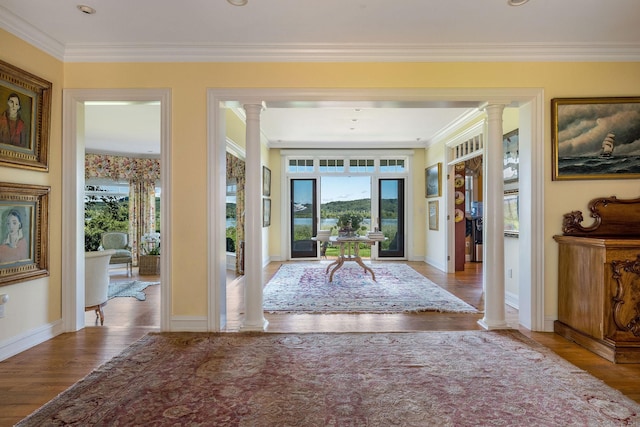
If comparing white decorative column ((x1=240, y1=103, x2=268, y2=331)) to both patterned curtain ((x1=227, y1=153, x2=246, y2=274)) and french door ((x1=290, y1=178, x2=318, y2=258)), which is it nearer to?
patterned curtain ((x1=227, y1=153, x2=246, y2=274))

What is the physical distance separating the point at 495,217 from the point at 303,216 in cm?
525

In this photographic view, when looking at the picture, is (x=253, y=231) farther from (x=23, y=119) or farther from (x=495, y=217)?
(x=495, y=217)

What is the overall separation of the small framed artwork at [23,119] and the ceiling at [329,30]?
14.1 inches

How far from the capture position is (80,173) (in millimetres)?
3424

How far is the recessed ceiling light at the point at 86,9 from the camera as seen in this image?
8.73 ft

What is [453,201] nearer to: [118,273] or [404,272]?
[404,272]

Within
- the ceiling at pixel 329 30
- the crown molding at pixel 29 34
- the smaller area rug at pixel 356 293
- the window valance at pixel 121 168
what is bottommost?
the smaller area rug at pixel 356 293

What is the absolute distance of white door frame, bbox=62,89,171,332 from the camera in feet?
10.9

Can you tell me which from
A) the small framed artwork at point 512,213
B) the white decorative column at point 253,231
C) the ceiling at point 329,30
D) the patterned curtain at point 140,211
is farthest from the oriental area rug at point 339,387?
the patterned curtain at point 140,211

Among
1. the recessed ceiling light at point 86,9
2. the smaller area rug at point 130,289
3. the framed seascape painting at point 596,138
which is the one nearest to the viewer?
the recessed ceiling light at point 86,9

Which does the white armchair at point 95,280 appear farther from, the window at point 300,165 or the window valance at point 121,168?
the window valance at point 121,168

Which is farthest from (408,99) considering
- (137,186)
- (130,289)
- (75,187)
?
(137,186)

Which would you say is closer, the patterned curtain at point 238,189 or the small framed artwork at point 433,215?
the patterned curtain at point 238,189

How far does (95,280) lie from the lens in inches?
147
